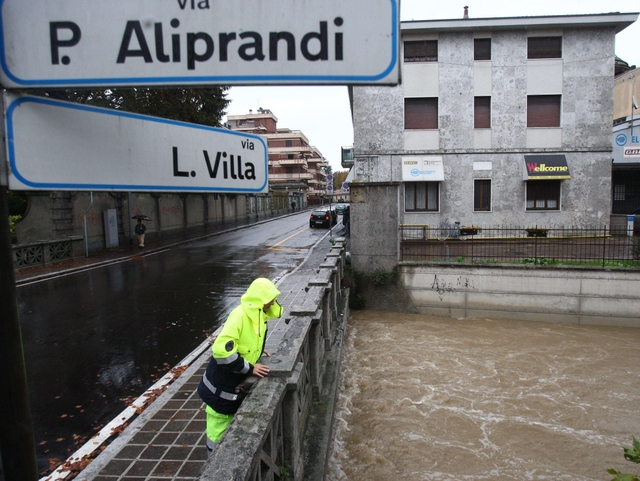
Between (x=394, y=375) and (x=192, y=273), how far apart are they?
8.68 meters

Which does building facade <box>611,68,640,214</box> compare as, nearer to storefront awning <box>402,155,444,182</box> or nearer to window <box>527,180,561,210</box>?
window <box>527,180,561,210</box>

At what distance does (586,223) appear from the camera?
62.7 feet

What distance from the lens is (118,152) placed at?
6.43ft

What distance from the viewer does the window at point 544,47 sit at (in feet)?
62.0

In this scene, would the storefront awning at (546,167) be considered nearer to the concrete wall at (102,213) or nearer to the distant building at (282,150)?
the concrete wall at (102,213)

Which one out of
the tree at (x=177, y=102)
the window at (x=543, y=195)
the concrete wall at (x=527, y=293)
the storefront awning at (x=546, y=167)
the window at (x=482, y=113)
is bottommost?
the concrete wall at (x=527, y=293)

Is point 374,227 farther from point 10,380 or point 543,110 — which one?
point 543,110

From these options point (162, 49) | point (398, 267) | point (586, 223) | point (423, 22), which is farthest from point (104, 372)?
point (586, 223)

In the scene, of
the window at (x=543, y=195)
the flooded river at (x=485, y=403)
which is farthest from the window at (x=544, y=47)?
the flooded river at (x=485, y=403)

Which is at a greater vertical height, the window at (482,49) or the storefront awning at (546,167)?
the window at (482,49)

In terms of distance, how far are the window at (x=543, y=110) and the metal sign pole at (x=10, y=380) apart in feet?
68.4

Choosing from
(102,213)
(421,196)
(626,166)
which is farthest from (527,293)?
(102,213)

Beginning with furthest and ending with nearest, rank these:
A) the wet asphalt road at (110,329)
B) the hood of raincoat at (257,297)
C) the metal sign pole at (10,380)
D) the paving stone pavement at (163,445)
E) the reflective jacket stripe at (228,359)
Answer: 1. the wet asphalt road at (110,329)
2. the paving stone pavement at (163,445)
3. the hood of raincoat at (257,297)
4. the reflective jacket stripe at (228,359)
5. the metal sign pole at (10,380)

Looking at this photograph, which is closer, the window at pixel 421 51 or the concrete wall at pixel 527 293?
the concrete wall at pixel 527 293
